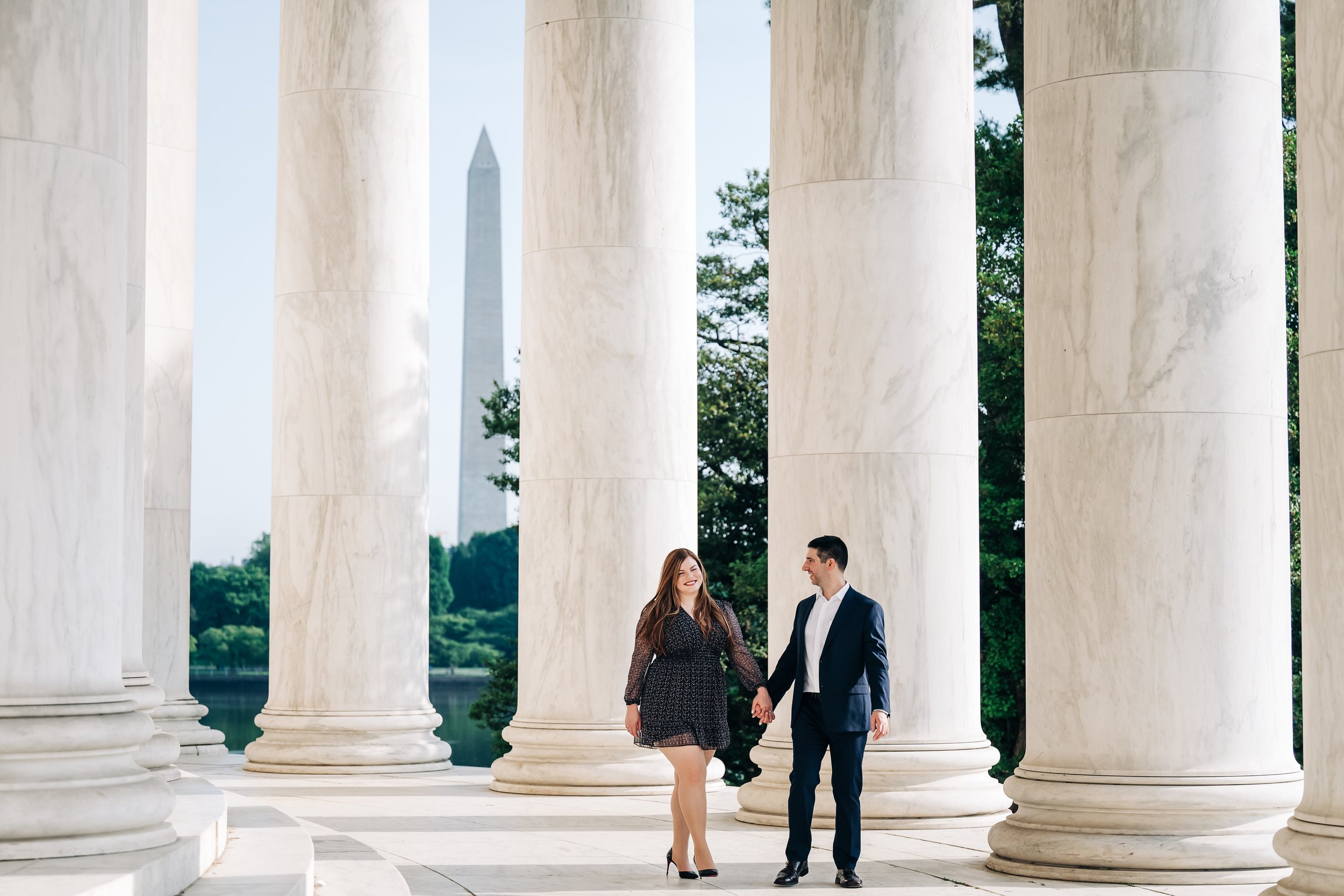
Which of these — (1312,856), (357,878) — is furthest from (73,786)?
(1312,856)

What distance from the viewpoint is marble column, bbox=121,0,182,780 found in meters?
169

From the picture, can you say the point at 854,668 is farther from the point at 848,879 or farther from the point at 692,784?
the point at 848,879

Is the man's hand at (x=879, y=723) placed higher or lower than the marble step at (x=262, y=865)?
higher

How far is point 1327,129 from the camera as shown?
163 metres

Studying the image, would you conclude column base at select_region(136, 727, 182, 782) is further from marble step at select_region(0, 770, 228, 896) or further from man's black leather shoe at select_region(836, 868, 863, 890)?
man's black leather shoe at select_region(836, 868, 863, 890)

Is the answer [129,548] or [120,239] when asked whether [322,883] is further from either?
[120,239]

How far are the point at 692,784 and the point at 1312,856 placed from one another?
Answer: 65.4 m

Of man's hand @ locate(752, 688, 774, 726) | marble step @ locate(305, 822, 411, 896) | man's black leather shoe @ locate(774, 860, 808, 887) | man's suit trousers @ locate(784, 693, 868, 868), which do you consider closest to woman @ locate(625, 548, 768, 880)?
man's hand @ locate(752, 688, 774, 726)

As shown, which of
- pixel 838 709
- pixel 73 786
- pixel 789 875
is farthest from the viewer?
pixel 838 709

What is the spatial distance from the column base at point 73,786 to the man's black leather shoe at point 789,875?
7052 cm

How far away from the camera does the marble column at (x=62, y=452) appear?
144625mm

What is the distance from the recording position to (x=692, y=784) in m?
194

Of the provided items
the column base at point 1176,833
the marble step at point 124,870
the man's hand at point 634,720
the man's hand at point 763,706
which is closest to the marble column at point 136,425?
the marble step at point 124,870

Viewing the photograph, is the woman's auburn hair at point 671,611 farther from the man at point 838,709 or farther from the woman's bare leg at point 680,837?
the woman's bare leg at point 680,837
